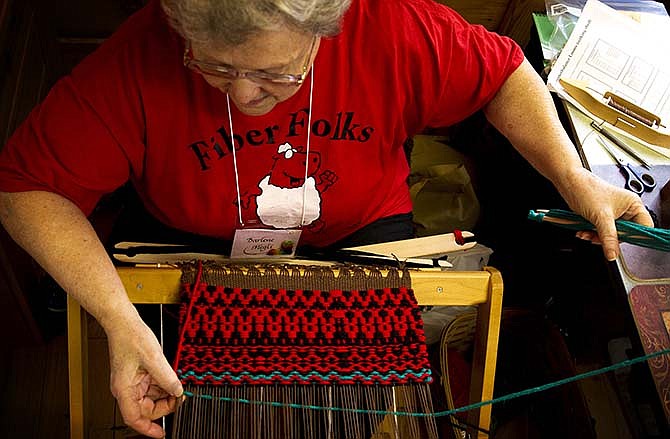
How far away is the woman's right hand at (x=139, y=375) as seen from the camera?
105 cm

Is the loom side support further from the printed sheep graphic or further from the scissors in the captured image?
the scissors

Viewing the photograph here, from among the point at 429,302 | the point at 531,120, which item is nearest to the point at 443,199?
the point at 531,120

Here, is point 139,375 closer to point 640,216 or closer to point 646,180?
point 640,216

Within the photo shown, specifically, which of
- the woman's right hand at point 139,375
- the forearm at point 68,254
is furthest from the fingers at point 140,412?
the forearm at point 68,254

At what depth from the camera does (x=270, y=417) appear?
3.56 feet

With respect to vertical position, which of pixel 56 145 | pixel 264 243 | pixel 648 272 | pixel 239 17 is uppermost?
pixel 239 17

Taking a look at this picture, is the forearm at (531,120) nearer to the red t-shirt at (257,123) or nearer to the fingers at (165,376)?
the red t-shirt at (257,123)

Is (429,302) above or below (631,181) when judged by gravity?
below

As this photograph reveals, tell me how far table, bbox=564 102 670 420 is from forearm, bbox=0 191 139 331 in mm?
905

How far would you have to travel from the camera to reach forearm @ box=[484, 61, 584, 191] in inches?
52.4

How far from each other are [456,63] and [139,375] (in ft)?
2.46

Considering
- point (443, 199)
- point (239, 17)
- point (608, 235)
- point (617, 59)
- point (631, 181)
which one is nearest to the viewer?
point (239, 17)

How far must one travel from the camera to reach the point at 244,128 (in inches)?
47.1

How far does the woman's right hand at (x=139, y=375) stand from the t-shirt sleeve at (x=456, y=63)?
0.63 m
